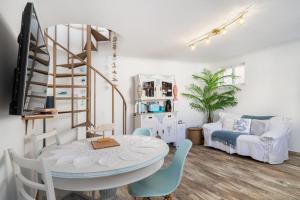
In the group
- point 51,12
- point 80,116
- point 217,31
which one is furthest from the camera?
point 80,116

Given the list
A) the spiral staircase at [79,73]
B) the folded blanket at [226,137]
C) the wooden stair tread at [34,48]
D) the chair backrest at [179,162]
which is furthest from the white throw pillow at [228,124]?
the wooden stair tread at [34,48]

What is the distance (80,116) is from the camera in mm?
3893

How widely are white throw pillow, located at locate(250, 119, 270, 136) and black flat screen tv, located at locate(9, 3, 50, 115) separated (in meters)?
4.18

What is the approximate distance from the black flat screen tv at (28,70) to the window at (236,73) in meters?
4.95

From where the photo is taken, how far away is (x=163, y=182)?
1.65 m

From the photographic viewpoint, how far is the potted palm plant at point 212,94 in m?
5.05

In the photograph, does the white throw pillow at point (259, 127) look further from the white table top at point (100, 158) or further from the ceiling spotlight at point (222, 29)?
the white table top at point (100, 158)

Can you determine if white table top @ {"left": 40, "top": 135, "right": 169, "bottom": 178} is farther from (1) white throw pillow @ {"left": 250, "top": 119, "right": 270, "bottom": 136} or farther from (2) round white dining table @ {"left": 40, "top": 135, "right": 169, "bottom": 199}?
(1) white throw pillow @ {"left": 250, "top": 119, "right": 270, "bottom": 136}

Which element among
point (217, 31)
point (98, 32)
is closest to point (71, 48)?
point (98, 32)

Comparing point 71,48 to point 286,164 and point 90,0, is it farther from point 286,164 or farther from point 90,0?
point 286,164

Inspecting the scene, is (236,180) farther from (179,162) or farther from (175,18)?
(175,18)

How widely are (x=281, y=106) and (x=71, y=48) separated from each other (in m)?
4.99

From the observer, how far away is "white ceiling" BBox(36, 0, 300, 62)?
2.22 metres

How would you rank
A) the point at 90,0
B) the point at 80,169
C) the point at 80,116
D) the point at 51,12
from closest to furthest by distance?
the point at 80,169 → the point at 90,0 → the point at 51,12 → the point at 80,116
